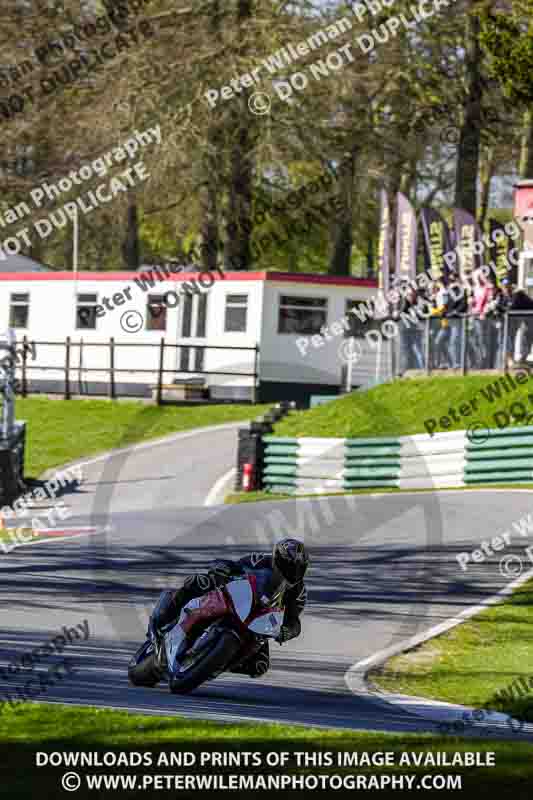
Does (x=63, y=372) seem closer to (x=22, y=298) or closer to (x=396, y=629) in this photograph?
(x=22, y=298)

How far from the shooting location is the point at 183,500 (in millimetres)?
26109

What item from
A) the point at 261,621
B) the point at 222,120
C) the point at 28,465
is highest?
the point at 222,120

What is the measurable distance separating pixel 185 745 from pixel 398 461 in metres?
17.4

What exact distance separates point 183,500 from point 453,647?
13324mm

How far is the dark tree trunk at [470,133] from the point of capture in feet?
126

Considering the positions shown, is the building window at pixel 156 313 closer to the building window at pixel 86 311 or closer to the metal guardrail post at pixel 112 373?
the metal guardrail post at pixel 112 373

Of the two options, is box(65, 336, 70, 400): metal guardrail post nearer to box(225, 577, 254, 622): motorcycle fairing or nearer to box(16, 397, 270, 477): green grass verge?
box(16, 397, 270, 477): green grass verge

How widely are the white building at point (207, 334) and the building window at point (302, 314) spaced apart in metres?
0.03

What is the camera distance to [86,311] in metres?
39.8

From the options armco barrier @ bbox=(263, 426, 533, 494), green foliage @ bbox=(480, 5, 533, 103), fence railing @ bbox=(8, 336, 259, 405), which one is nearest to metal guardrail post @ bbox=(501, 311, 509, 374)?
armco barrier @ bbox=(263, 426, 533, 494)

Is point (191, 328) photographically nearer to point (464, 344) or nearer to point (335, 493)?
point (464, 344)

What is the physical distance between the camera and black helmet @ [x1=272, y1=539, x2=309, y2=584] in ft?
29.1

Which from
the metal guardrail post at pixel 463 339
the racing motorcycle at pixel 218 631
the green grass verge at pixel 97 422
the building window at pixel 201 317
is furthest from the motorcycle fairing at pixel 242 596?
the building window at pixel 201 317

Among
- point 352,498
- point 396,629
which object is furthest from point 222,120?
point 396,629
